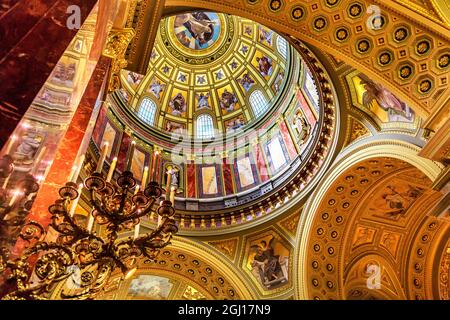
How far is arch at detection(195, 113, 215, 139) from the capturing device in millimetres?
17214

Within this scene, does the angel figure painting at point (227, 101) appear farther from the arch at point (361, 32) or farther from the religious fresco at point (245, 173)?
the arch at point (361, 32)

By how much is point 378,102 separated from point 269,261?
6.58 meters

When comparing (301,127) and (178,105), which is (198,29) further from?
(301,127)

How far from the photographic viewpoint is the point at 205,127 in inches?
690

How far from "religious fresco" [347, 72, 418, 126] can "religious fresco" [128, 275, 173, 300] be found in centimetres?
948

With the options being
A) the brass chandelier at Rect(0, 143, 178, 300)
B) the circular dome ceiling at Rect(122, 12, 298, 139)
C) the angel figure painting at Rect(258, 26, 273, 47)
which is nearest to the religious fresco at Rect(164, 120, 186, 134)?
the circular dome ceiling at Rect(122, 12, 298, 139)

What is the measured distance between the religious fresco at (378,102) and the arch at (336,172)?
0.56 metres

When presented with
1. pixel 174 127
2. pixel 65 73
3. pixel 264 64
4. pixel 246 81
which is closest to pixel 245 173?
pixel 174 127

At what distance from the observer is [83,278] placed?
5.52 metres

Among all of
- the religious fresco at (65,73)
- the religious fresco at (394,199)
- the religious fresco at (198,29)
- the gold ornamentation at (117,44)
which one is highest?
the religious fresco at (198,29)

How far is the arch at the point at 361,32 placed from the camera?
6988 millimetres

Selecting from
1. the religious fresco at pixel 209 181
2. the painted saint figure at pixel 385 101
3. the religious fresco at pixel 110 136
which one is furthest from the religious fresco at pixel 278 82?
the religious fresco at pixel 110 136

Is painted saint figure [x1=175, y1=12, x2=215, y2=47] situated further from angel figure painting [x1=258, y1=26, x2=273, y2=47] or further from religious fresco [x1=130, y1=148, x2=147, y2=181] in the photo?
religious fresco [x1=130, y1=148, x2=147, y2=181]
